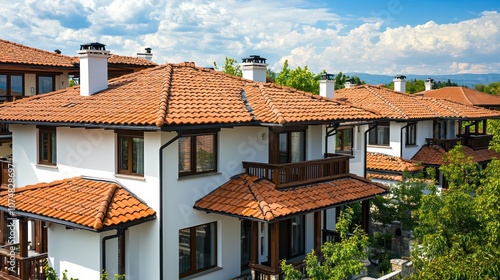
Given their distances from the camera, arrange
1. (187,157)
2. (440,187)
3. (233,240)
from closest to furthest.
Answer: (187,157) < (233,240) < (440,187)

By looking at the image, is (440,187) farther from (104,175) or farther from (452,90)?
(452,90)

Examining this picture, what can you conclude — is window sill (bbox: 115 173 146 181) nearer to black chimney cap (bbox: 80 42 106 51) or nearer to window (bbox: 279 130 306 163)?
black chimney cap (bbox: 80 42 106 51)

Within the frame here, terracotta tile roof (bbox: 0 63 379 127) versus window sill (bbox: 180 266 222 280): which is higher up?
terracotta tile roof (bbox: 0 63 379 127)

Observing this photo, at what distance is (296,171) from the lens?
17500 mm

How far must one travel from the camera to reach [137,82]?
19453mm

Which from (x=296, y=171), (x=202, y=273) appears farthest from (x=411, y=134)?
(x=202, y=273)

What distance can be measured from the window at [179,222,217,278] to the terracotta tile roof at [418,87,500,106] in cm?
4038

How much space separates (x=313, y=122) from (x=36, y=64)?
1293 cm

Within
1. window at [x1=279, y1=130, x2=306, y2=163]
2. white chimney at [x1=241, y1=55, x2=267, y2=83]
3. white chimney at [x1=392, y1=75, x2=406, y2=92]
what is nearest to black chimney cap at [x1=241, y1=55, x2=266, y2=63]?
white chimney at [x1=241, y1=55, x2=267, y2=83]

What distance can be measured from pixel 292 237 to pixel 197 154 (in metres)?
5.28

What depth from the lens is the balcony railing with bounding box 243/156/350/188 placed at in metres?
16.8

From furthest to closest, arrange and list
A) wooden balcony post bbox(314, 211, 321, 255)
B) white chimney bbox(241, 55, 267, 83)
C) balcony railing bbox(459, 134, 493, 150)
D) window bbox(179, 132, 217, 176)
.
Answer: balcony railing bbox(459, 134, 493, 150)
white chimney bbox(241, 55, 267, 83)
wooden balcony post bbox(314, 211, 321, 255)
window bbox(179, 132, 217, 176)

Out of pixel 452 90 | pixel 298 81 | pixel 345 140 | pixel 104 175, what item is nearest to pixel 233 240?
pixel 104 175

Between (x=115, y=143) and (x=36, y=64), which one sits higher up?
(x=36, y=64)
